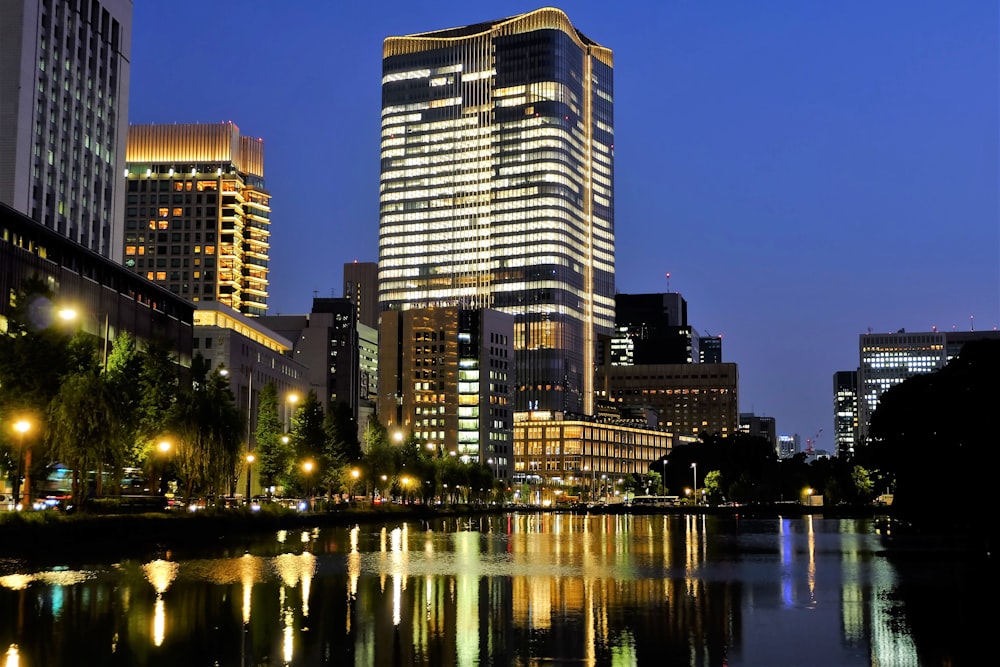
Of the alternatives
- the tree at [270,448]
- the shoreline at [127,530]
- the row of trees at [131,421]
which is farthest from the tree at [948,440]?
the tree at [270,448]

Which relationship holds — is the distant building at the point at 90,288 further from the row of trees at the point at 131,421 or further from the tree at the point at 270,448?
the tree at the point at 270,448

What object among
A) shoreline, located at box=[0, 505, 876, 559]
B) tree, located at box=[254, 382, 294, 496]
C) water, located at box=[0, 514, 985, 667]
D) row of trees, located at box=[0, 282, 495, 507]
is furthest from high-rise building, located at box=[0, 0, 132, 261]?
water, located at box=[0, 514, 985, 667]

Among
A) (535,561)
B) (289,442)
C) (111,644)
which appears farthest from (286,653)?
(289,442)

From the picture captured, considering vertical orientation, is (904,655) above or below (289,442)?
below

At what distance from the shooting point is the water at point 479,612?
2338 centimetres

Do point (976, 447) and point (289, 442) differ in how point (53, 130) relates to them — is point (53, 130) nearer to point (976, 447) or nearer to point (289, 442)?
point (289, 442)

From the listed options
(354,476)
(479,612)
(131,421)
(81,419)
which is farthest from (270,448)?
(479,612)

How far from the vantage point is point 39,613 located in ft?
97.5

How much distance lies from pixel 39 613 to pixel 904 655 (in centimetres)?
2060

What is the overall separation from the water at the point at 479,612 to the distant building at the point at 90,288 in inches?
2311

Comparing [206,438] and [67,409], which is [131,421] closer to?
[67,409]

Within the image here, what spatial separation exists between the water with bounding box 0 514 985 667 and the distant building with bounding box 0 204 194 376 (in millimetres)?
58707

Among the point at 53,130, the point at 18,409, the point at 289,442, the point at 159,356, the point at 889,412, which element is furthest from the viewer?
the point at 53,130

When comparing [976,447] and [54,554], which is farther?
[976,447]
